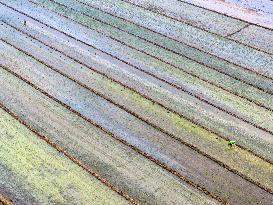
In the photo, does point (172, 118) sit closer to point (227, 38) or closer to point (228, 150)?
point (228, 150)

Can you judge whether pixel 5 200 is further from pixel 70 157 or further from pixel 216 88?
pixel 216 88

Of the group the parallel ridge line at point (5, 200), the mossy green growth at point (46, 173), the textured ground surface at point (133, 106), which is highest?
the textured ground surface at point (133, 106)

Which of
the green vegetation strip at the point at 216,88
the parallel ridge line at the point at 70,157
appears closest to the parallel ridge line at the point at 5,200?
the parallel ridge line at the point at 70,157

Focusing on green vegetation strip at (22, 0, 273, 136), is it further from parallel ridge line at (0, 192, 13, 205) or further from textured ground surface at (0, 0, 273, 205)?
parallel ridge line at (0, 192, 13, 205)

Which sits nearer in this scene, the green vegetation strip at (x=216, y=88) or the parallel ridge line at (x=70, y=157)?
the parallel ridge line at (x=70, y=157)

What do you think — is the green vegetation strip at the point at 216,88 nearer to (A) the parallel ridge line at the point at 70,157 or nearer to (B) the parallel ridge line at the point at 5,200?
(A) the parallel ridge line at the point at 70,157

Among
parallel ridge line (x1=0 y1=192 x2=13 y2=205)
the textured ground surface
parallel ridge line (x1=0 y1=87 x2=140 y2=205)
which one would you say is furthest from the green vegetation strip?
parallel ridge line (x1=0 y1=192 x2=13 y2=205)

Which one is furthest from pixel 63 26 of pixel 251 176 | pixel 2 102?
pixel 251 176

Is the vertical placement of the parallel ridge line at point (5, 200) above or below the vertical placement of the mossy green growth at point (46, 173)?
below
